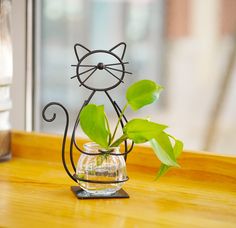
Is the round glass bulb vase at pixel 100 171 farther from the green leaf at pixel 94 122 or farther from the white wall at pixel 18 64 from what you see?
the white wall at pixel 18 64

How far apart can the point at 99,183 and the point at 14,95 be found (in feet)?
2.11

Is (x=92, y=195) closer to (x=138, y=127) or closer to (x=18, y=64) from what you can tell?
(x=138, y=127)

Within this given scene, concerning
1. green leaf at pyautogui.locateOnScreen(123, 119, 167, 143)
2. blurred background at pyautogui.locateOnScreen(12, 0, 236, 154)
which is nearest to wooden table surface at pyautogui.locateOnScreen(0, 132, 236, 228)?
green leaf at pyautogui.locateOnScreen(123, 119, 167, 143)

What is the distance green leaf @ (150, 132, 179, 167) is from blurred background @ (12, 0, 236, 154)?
0.47 m

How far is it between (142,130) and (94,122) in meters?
0.09

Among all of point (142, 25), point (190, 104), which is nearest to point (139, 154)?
point (190, 104)

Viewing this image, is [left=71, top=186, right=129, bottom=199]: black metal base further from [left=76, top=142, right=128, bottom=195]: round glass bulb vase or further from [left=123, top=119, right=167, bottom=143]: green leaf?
[left=123, top=119, right=167, bottom=143]: green leaf

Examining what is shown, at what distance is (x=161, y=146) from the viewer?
929 millimetres

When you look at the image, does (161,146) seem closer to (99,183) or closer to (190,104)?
(99,183)

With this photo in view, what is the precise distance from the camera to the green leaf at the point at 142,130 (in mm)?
911

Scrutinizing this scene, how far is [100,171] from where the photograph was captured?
953 millimetres

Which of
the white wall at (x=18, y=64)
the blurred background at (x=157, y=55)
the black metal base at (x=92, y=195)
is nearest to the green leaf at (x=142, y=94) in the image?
the black metal base at (x=92, y=195)

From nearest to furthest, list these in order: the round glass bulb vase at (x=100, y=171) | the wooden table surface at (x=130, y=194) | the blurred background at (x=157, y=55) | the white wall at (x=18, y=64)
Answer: the wooden table surface at (x=130, y=194) → the round glass bulb vase at (x=100, y=171) → the blurred background at (x=157, y=55) → the white wall at (x=18, y=64)

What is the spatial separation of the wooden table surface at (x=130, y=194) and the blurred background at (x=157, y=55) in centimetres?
24
